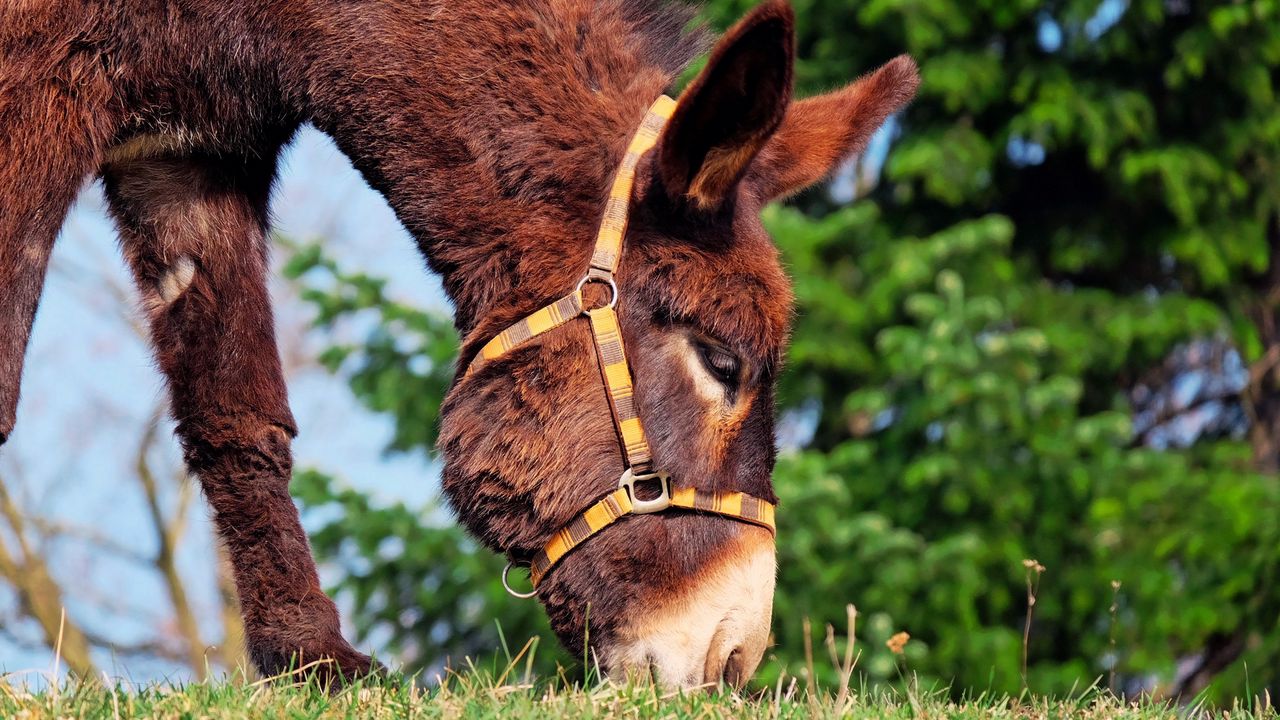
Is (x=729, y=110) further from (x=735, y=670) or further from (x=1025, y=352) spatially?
(x=1025, y=352)

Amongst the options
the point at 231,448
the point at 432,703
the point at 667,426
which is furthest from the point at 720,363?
the point at 231,448

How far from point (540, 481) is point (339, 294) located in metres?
4.80

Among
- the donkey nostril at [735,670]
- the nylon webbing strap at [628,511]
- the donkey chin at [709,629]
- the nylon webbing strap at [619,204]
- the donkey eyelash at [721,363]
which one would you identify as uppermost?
the nylon webbing strap at [619,204]

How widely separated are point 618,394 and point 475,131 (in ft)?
2.61

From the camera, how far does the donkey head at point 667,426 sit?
10.4 feet

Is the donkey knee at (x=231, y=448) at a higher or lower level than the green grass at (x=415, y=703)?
higher

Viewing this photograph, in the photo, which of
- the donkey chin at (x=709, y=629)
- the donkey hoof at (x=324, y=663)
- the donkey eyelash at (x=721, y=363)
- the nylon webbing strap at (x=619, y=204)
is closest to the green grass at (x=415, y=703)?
the donkey chin at (x=709, y=629)

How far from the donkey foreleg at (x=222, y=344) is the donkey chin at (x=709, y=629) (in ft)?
3.29

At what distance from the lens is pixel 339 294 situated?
7836 mm

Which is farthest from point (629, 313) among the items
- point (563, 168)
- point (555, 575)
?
point (555, 575)

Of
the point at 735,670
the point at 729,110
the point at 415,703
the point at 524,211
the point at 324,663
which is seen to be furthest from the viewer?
the point at 324,663

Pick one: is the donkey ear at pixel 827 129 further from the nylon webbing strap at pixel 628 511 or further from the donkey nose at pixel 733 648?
the donkey nose at pixel 733 648

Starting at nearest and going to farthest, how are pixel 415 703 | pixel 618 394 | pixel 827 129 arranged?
pixel 415 703
pixel 618 394
pixel 827 129

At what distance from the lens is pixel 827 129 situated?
12.2 feet
